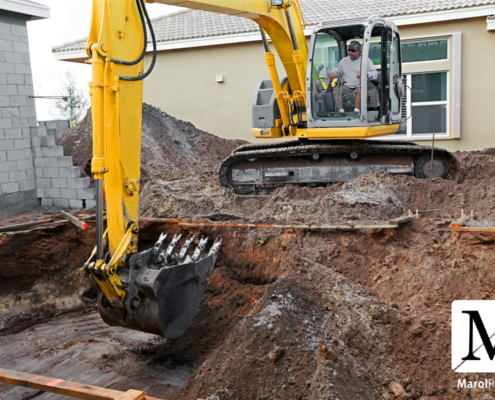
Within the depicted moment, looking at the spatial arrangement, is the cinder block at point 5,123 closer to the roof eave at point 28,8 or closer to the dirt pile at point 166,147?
the dirt pile at point 166,147

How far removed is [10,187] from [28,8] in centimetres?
318

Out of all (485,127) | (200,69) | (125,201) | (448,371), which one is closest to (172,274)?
(125,201)

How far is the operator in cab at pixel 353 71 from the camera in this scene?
719 cm

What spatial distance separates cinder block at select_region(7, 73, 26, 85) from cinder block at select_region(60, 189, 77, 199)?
6.71ft

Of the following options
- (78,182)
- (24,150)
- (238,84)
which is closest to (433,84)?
(238,84)

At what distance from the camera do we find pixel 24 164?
357 inches

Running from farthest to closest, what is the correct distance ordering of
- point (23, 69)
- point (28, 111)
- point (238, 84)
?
point (238, 84), point (28, 111), point (23, 69)

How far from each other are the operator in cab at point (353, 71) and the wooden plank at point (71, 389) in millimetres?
5701

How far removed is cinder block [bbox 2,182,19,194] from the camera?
342 inches

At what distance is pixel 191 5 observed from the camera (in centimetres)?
498

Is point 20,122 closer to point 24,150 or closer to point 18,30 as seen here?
point 24,150

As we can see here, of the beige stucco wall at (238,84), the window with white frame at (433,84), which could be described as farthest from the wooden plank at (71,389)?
the beige stucco wall at (238,84)

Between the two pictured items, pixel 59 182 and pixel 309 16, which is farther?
pixel 309 16

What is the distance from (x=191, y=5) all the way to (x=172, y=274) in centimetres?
279
